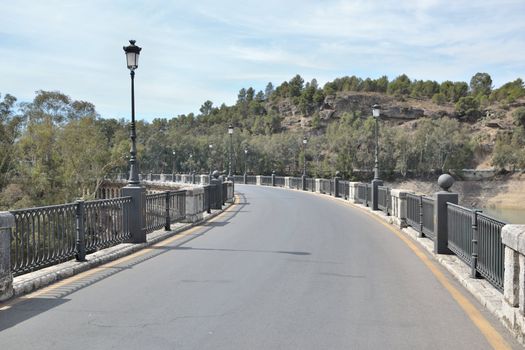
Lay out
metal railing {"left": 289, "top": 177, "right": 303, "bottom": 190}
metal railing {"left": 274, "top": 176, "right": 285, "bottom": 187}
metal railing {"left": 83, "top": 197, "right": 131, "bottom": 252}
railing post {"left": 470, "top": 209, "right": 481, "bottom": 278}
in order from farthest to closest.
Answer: metal railing {"left": 274, "top": 176, "right": 285, "bottom": 187} < metal railing {"left": 289, "top": 177, "right": 303, "bottom": 190} < metal railing {"left": 83, "top": 197, "right": 131, "bottom": 252} < railing post {"left": 470, "top": 209, "right": 481, "bottom": 278}

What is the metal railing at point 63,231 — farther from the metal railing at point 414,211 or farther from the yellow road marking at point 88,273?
the metal railing at point 414,211

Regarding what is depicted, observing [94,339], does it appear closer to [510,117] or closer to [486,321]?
[486,321]

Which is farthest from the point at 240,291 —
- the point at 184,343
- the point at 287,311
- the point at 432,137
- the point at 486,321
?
the point at 432,137

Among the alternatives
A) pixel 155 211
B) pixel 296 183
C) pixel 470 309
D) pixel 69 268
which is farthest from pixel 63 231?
pixel 296 183

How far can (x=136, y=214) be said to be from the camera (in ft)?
36.9

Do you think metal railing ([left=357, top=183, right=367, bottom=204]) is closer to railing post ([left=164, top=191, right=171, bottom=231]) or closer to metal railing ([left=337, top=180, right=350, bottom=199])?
metal railing ([left=337, top=180, right=350, bottom=199])

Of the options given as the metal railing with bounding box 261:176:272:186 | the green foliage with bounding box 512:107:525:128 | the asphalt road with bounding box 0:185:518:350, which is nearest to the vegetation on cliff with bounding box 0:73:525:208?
the green foliage with bounding box 512:107:525:128

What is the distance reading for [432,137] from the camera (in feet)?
323

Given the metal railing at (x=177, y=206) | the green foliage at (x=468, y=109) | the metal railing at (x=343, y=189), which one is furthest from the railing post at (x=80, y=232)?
the green foliage at (x=468, y=109)

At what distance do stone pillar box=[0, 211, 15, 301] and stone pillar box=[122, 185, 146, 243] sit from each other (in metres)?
4.67

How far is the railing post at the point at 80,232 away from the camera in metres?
8.82

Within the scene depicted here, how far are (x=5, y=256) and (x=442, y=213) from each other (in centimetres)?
746

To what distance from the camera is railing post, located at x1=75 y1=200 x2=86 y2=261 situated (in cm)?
882

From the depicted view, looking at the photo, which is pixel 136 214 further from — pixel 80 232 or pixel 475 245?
pixel 475 245
